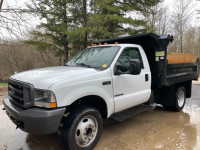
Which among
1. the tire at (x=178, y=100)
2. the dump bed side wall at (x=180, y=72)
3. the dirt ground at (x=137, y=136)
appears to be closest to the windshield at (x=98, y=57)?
the dirt ground at (x=137, y=136)

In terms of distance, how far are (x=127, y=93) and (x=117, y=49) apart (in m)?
1.00

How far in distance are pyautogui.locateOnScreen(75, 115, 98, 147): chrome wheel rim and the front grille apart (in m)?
0.95

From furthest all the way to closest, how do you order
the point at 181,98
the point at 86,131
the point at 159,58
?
the point at 181,98 → the point at 159,58 → the point at 86,131

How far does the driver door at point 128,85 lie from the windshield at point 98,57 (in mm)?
209

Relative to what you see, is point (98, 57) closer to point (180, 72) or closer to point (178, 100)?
point (180, 72)

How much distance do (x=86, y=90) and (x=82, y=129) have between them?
0.70 meters

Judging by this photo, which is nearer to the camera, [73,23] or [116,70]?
[116,70]

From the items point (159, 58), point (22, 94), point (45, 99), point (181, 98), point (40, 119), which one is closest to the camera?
point (40, 119)

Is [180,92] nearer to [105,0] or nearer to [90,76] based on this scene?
[90,76]

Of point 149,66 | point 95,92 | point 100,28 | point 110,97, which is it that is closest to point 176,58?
point 149,66

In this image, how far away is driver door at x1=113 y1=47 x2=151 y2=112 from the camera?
338cm

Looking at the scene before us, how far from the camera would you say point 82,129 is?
2857mm

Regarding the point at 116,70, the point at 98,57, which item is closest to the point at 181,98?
the point at 116,70

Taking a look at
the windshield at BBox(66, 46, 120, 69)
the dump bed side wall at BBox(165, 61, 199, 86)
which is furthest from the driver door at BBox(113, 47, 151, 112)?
the dump bed side wall at BBox(165, 61, 199, 86)
